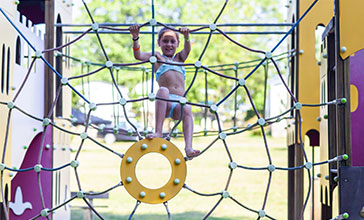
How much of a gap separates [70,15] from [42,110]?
1.20 m

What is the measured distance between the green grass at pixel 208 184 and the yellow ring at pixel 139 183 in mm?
3974

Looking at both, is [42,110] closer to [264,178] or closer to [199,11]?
[264,178]

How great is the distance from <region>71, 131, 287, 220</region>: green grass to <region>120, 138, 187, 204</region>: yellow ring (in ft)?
13.0

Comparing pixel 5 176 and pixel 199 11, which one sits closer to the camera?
pixel 5 176

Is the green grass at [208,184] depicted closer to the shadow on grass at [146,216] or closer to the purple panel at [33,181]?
the shadow on grass at [146,216]

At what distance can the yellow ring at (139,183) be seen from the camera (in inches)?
115

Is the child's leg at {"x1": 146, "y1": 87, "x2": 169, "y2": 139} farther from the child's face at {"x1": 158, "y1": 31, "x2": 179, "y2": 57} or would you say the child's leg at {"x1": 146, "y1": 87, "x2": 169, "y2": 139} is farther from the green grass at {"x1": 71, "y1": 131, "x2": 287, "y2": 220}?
the green grass at {"x1": 71, "y1": 131, "x2": 287, "y2": 220}

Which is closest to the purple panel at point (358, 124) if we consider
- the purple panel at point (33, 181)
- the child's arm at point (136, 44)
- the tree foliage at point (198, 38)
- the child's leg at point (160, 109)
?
the child's leg at point (160, 109)

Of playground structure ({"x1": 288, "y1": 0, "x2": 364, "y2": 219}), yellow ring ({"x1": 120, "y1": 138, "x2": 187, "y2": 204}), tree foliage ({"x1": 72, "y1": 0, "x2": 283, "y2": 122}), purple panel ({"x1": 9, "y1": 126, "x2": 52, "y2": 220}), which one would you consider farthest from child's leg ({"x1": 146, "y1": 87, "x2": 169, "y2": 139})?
tree foliage ({"x1": 72, "y1": 0, "x2": 283, "y2": 122})

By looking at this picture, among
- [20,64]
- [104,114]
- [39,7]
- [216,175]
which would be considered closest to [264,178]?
[216,175]

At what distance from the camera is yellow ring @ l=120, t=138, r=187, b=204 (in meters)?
2.91

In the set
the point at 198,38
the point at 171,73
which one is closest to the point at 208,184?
the point at 171,73

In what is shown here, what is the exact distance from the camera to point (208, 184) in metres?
11.4

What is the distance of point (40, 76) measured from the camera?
440 centimetres
